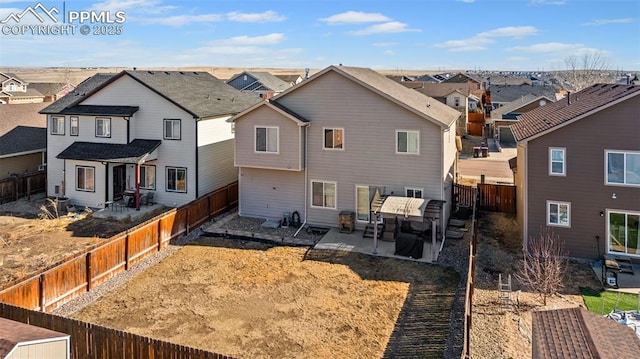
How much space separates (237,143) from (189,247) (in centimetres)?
579

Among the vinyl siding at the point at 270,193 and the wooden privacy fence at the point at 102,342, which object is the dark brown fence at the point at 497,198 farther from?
the wooden privacy fence at the point at 102,342

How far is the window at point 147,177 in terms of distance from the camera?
83.2ft

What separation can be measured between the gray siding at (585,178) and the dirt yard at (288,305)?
515 centimetres

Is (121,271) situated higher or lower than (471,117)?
lower

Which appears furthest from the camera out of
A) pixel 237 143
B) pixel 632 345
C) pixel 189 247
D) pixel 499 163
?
pixel 499 163

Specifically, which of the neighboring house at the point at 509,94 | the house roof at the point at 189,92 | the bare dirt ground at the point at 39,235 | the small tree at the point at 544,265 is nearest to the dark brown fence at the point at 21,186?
the bare dirt ground at the point at 39,235

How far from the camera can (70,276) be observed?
13945 millimetres

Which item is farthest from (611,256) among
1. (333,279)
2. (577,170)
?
(333,279)

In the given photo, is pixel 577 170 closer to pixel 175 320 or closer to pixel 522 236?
pixel 522 236

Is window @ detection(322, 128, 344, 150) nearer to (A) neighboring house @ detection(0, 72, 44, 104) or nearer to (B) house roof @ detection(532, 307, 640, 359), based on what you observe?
(B) house roof @ detection(532, 307, 640, 359)

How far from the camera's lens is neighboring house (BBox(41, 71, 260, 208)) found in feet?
80.2

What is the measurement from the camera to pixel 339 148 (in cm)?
2105

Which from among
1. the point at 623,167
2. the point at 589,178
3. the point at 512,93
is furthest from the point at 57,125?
the point at 512,93

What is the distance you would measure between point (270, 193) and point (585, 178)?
13.7 m
